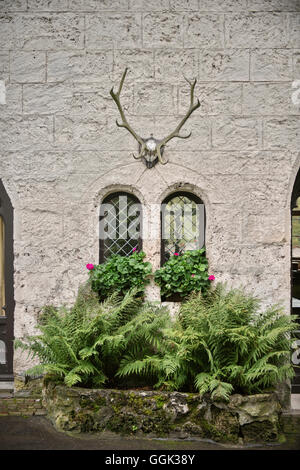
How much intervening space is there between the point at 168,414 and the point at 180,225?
2.26m

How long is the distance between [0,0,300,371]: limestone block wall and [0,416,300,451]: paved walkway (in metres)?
1.19

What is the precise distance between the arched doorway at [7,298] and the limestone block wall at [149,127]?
128 mm

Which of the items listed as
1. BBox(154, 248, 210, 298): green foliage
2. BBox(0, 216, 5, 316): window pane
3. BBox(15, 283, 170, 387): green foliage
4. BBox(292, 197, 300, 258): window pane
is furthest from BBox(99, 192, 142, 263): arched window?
BBox(292, 197, 300, 258): window pane

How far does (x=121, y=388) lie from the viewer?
3.81 metres

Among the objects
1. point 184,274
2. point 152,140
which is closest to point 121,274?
point 184,274

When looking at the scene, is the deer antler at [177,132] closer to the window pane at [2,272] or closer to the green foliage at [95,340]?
the green foliage at [95,340]

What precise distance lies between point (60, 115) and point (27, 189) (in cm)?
106

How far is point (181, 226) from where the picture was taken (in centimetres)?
458

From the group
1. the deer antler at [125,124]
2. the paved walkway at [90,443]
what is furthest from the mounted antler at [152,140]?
the paved walkway at [90,443]

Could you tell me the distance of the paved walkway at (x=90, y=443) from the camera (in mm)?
3235

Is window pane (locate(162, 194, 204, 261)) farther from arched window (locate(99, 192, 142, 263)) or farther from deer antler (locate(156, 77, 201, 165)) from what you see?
deer antler (locate(156, 77, 201, 165))

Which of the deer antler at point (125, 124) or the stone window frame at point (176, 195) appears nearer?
the deer antler at point (125, 124)
